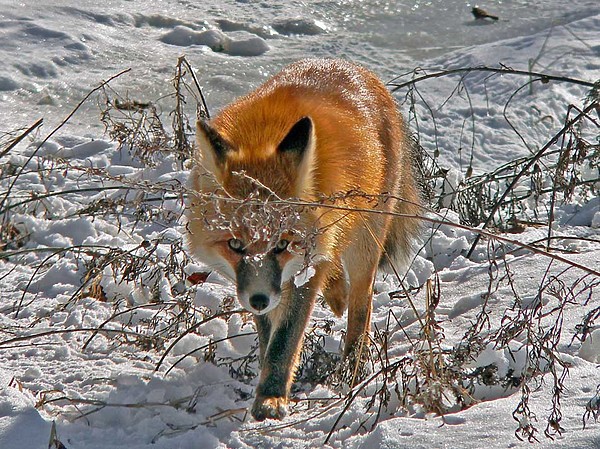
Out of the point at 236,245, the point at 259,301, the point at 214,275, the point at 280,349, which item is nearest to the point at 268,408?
the point at 280,349

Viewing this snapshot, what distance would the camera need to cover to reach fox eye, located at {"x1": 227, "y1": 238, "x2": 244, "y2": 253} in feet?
13.2

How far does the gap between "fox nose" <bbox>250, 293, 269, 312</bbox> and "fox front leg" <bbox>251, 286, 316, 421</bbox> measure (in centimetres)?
53

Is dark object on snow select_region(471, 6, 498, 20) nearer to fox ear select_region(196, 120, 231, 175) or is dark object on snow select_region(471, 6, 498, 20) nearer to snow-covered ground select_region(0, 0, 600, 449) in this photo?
snow-covered ground select_region(0, 0, 600, 449)

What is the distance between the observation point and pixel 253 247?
155 inches

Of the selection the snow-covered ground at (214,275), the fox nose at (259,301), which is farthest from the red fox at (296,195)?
the snow-covered ground at (214,275)

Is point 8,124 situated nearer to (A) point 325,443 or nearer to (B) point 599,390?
(A) point 325,443

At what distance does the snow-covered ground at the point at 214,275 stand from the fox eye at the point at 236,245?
50 cm

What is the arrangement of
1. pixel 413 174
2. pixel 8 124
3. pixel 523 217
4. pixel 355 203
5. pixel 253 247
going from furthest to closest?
pixel 8 124 → pixel 523 217 → pixel 413 174 → pixel 355 203 → pixel 253 247

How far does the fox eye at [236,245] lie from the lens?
402 centimetres

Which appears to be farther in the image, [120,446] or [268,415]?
[268,415]

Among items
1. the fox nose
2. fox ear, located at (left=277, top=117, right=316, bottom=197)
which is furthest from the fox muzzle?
fox ear, located at (left=277, top=117, right=316, bottom=197)

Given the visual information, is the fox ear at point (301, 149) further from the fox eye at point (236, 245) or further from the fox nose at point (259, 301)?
the fox nose at point (259, 301)

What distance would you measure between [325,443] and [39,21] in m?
7.23

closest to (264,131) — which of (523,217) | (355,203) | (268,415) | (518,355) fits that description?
(355,203)
